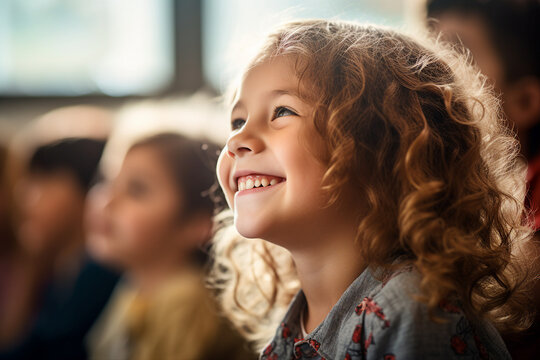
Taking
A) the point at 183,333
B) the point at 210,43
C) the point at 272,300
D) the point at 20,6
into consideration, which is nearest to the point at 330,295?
the point at 272,300

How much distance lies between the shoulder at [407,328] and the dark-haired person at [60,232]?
103 centimetres

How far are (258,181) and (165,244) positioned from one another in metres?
0.54

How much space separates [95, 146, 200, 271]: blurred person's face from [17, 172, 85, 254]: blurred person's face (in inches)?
18.2

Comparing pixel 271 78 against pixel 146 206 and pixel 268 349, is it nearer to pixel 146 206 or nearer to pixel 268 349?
pixel 268 349

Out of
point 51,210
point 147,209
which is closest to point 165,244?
point 147,209

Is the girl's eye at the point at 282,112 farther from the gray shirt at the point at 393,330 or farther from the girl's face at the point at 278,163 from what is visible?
the gray shirt at the point at 393,330

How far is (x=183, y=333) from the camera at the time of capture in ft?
3.21

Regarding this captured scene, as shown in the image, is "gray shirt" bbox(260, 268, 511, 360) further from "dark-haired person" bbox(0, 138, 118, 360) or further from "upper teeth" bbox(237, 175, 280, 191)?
"dark-haired person" bbox(0, 138, 118, 360)

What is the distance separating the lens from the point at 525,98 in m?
0.86

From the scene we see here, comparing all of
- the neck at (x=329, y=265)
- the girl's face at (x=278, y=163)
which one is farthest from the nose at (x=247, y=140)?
the neck at (x=329, y=265)

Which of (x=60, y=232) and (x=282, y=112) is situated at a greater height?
(x=282, y=112)

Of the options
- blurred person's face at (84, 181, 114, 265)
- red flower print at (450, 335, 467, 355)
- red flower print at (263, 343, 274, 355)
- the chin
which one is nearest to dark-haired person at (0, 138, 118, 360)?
blurred person's face at (84, 181, 114, 265)

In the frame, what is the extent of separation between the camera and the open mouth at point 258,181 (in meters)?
0.58

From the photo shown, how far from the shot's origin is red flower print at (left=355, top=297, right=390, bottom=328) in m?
0.52
